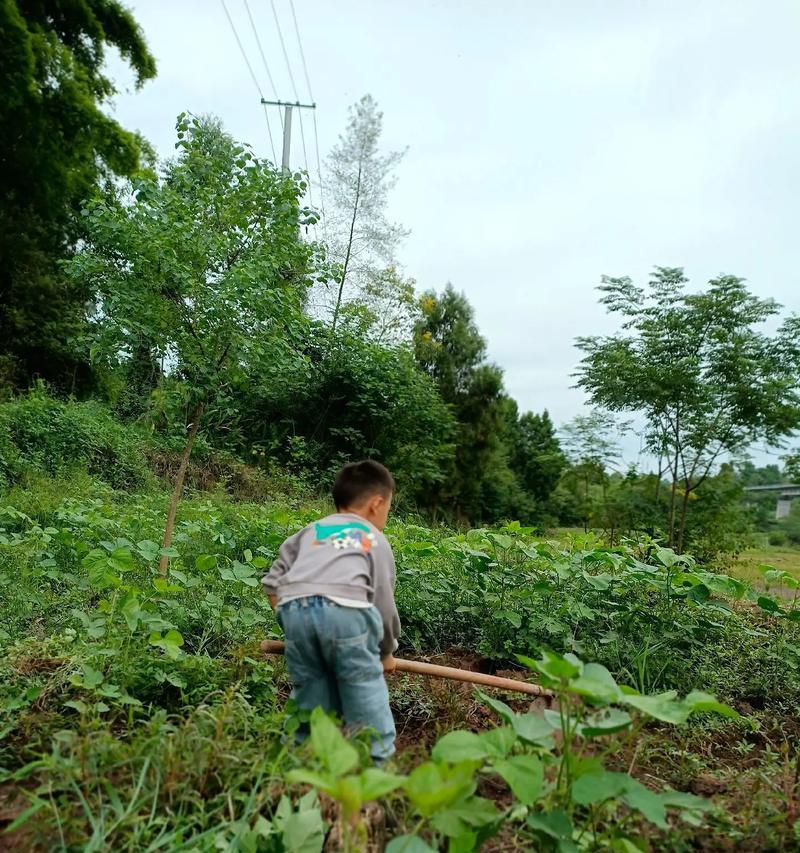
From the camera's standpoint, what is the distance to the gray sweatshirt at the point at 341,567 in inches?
76.7

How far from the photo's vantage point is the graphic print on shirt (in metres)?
2.04

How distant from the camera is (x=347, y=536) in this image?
205cm

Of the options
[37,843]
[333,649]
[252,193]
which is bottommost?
[37,843]

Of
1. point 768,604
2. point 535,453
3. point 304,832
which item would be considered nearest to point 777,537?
point 535,453

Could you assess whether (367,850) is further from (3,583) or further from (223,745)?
(3,583)

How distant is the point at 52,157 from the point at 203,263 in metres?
9.44

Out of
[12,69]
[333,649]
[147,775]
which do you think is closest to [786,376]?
[333,649]

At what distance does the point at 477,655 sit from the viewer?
10.9ft

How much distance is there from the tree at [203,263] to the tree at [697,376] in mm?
6050

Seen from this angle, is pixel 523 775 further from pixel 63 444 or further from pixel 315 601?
pixel 63 444

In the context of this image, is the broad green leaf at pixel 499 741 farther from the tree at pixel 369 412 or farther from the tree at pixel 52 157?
the tree at pixel 52 157

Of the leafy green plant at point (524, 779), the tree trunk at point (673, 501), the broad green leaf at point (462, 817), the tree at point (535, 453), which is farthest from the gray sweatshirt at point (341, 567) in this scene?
the tree at point (535, 453)

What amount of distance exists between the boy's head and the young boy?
0.07 meters

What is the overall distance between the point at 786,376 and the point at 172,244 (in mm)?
7945
